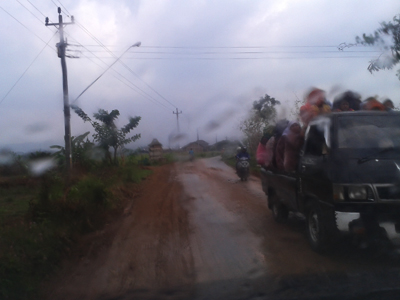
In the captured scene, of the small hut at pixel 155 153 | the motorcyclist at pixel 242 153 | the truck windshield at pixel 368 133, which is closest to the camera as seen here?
the truck windshield at pixel 368 133

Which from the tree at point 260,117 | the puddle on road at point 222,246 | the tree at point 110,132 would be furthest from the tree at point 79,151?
the puddle on road at point 222,246

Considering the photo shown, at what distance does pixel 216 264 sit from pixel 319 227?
5.10 feet

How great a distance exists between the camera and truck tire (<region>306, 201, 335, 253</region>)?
18.2 ft

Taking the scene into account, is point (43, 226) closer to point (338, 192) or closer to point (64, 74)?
point (338, 192)

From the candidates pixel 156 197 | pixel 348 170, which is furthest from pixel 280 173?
pixel 156 197

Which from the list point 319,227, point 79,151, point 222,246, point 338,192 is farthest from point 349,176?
point 79,151

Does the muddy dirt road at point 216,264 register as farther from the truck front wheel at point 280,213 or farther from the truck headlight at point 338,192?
the truck headlight at point 338,192

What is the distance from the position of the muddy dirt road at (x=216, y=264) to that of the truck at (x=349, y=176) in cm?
50

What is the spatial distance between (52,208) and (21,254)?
2.41m

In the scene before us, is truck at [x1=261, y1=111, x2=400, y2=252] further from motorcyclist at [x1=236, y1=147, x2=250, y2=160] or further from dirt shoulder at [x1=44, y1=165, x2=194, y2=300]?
motorcyclist at [x1=236, y1=147, x2=250, y2=160]

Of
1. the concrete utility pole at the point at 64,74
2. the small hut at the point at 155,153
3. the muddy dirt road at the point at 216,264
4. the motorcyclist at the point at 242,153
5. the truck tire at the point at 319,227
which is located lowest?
the muddy dirt road at the point at 216,264

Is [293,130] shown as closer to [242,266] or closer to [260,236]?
[260,236]

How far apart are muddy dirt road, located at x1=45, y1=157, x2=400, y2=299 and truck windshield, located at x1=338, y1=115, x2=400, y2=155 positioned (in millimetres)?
1522

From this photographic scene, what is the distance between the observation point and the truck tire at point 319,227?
5.56m
